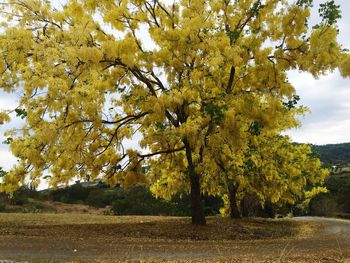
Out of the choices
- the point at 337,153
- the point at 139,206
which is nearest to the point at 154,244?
the point at 139,206

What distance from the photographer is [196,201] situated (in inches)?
649

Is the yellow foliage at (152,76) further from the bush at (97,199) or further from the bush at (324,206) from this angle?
the bush at (324,206)

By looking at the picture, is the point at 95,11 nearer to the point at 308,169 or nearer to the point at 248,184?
the point at 248,184

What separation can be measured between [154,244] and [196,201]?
4.36 m

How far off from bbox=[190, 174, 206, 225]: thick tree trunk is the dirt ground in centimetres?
54

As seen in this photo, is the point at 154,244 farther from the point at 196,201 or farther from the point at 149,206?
the point at 149,206

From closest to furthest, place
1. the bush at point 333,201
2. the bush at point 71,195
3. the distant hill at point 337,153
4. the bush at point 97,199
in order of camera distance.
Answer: the bush at point 97,199 → the bush at point 71,195 → the bush at point 333,201 → the distant hill at point 337,153

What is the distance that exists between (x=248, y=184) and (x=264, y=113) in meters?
7.07

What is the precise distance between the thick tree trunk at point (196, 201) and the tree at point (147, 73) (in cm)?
4

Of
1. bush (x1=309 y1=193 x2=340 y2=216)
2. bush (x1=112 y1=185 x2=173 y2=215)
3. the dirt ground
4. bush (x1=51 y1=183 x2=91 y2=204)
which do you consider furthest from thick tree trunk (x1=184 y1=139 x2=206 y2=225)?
bush (x1=309 y1=193 x2=340 y2=216)

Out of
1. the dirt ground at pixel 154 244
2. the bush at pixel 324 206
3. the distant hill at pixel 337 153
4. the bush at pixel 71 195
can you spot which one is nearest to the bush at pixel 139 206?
the bush at pixel 71 195

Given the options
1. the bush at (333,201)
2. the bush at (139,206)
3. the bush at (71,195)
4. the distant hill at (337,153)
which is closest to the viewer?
the bush at (139,206)

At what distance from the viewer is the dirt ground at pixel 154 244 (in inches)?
371

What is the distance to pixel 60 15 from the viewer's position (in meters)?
14.6
